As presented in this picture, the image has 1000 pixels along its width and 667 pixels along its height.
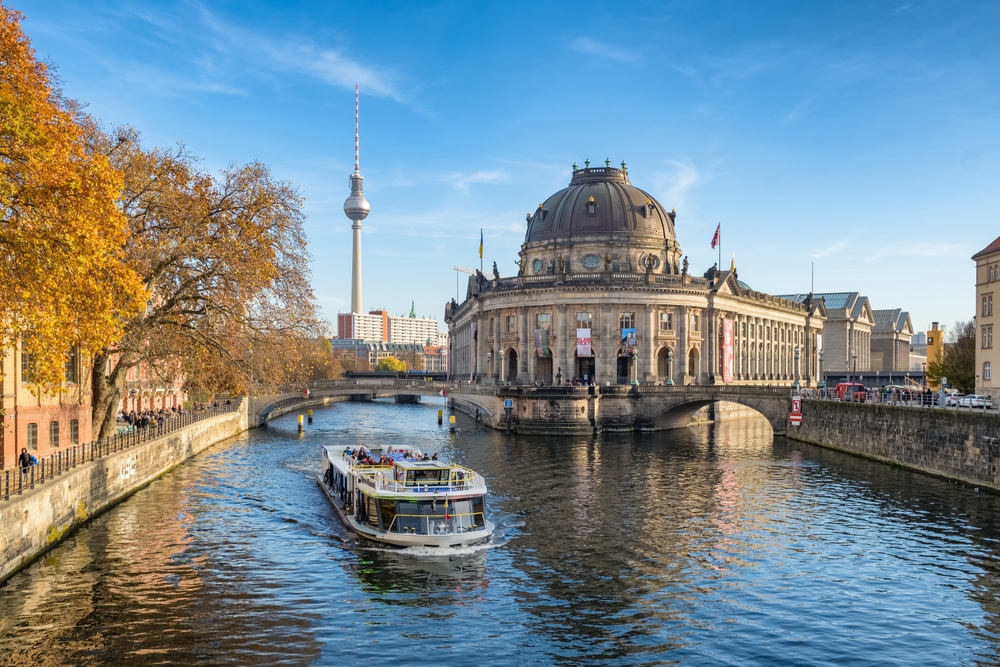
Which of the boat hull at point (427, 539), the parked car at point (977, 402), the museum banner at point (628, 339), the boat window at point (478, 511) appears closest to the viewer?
the boat hull at point (427, 539)

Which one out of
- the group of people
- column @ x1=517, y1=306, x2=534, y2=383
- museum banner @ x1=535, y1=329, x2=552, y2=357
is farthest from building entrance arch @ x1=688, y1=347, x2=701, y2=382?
the group of people

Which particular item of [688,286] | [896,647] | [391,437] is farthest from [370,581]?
[688,286]

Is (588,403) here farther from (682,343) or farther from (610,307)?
(682,343)

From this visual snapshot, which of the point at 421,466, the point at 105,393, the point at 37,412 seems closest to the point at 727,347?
the point at 421,466

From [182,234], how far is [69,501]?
14841 mm

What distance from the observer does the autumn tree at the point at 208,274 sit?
44281 millimetres

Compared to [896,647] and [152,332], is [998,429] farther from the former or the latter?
[152,332]

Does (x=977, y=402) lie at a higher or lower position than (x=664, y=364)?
lower

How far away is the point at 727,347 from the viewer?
118375 millimetres

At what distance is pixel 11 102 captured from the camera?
86.5 ft

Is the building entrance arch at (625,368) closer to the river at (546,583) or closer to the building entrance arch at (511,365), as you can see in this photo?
the building entrance arch at (511,365)

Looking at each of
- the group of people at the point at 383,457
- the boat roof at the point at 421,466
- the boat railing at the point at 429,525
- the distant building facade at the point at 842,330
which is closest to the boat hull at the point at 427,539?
the boat railing at the point at 429,525

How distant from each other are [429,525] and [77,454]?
740 inches

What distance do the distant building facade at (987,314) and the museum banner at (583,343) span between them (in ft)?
144
